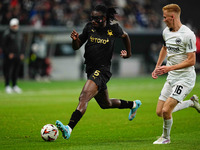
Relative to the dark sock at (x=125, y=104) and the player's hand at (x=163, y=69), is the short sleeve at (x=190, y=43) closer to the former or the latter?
the player's hand at (x=163, y=69)

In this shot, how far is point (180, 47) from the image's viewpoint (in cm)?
798

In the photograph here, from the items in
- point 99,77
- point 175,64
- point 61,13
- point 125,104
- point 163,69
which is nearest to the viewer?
point 163,69

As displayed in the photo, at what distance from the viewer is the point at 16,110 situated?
44.1 ft

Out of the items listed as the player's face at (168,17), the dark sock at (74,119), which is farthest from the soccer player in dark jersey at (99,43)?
the player's face at (168,17)

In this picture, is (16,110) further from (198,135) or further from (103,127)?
(198,135)

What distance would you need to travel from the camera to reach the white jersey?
7.84m

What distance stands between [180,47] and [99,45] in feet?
5.24

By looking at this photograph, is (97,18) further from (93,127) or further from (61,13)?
(61,13)

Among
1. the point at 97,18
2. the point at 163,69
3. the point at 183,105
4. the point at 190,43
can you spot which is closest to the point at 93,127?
the point at 183,105

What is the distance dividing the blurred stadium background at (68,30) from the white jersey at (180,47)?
16612mm

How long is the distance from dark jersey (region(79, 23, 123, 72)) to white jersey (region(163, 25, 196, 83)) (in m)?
1.12

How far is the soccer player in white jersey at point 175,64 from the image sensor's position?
782 centimetres

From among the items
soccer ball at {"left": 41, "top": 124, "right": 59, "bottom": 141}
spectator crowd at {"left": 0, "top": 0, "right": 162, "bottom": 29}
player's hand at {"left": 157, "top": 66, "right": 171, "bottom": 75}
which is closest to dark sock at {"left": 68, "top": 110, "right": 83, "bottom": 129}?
soccer ball at {"left": 41, "top": 124, "right": 59, "bottom": 141}

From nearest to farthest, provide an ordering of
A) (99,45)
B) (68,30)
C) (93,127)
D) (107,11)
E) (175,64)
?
(175,64), (99,45), (107,11), (93,127), (68,30)
